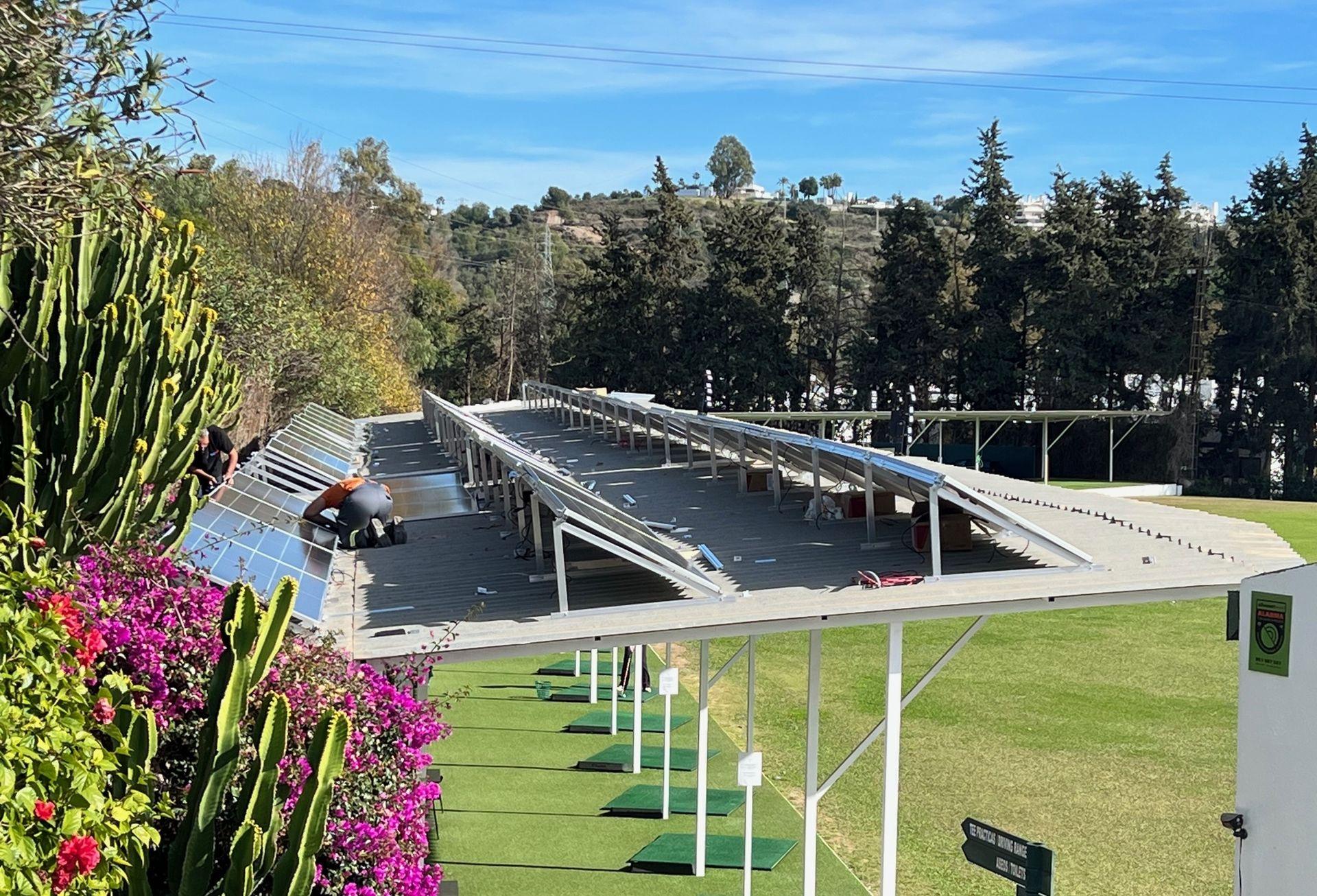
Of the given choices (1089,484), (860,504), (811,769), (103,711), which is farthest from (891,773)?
(1089,484)

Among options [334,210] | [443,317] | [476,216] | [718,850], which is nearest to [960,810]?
[718,850]

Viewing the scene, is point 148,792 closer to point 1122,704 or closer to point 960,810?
point 960,810

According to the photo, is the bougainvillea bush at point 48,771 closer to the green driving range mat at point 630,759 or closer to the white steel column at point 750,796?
the white steel column at point 750,796

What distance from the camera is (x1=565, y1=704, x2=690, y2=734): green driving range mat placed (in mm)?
19062

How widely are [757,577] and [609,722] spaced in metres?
7.78

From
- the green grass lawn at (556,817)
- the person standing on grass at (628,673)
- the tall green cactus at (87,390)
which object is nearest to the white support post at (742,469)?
the person standing on grass at (628,673)

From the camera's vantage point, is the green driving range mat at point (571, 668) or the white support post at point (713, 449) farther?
the green driving range mat at point (571, 668)

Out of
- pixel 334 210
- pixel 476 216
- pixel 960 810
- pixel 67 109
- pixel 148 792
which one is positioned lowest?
pixel 960 810

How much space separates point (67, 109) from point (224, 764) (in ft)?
12.3

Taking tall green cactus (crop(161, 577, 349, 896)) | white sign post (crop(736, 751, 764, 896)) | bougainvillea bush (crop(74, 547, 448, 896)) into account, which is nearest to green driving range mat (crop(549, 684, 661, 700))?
white sign post (crop(736, 751, 764, 896))

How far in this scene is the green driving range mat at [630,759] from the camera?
671 inches

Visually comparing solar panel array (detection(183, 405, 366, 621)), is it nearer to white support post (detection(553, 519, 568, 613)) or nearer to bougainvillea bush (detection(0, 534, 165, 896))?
white support post (detection(553, 519, 568, 613))

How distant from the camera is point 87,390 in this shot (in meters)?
8.75

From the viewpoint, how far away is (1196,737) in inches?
742
